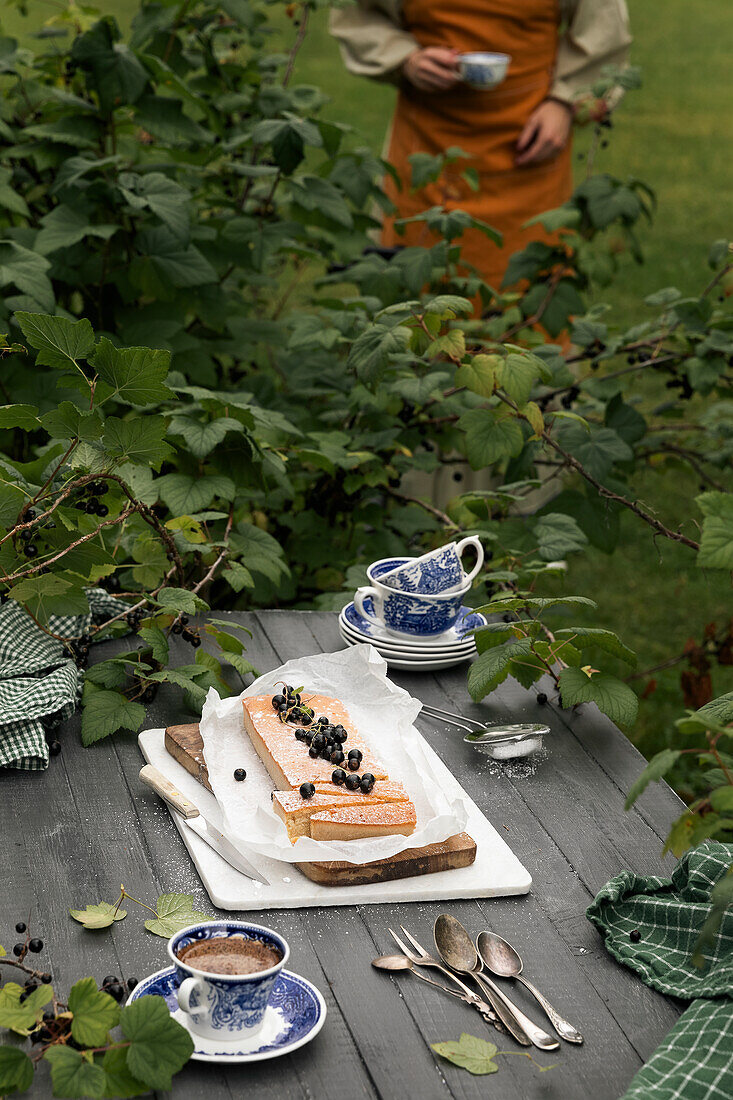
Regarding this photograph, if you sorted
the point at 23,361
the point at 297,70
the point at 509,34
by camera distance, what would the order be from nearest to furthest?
the point at 23,361
the point at 509,34
the point at 297,70

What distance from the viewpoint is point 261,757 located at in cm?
142

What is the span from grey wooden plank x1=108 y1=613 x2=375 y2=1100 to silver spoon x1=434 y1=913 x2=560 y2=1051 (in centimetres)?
13

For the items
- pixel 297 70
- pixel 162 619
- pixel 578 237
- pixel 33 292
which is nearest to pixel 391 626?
pixel 162 619

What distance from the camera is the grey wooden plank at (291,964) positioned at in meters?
→ 0.99

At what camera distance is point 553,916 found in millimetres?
1238

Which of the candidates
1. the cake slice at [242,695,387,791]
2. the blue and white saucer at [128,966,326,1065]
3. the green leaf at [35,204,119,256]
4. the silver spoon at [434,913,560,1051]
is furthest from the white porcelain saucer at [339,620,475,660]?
the green leaf at [35,204,119,256]

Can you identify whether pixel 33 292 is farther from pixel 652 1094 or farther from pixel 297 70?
pixel 297 70

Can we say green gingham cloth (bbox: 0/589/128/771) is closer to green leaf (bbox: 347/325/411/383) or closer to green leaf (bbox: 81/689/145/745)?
green leaf (bbox: 81/689/145/745)

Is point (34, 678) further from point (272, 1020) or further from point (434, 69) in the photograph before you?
point (434, 69)

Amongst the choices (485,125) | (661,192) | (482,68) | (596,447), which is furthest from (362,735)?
(661,192)

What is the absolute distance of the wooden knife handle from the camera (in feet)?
4.39

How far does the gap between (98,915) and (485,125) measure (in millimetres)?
3121

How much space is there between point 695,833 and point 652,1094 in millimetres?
219

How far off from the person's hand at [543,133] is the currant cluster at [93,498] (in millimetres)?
2527
